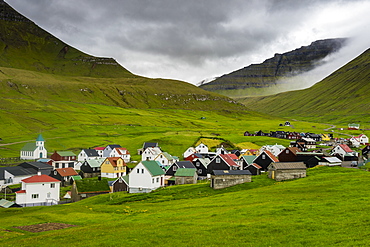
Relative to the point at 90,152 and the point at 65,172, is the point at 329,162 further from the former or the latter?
the point at 90,152

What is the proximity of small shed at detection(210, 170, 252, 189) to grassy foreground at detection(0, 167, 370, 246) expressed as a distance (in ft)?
37.0

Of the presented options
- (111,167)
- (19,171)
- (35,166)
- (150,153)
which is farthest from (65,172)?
(150,153)

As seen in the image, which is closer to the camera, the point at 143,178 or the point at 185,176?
the point at 143,178

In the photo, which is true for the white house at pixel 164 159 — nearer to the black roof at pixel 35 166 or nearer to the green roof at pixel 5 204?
the black roof at pixel 35 166

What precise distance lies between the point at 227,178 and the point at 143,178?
20275 mm

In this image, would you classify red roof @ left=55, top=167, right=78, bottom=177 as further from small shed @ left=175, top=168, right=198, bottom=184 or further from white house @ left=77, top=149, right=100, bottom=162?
small shed @ left=175, top=168, right=198, bottom=184

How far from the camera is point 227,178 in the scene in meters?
59.0

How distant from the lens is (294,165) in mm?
61938

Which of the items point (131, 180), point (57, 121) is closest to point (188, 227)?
point (131, 180)

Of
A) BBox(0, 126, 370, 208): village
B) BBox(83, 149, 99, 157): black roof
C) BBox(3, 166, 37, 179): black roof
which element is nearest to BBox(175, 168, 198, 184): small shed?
BBox(0, 126, 370, 208): village

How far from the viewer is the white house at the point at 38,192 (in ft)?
224

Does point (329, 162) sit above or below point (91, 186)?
above

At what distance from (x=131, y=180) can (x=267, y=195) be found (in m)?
35.3

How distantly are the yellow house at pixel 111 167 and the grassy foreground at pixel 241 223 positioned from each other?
44.9 m
